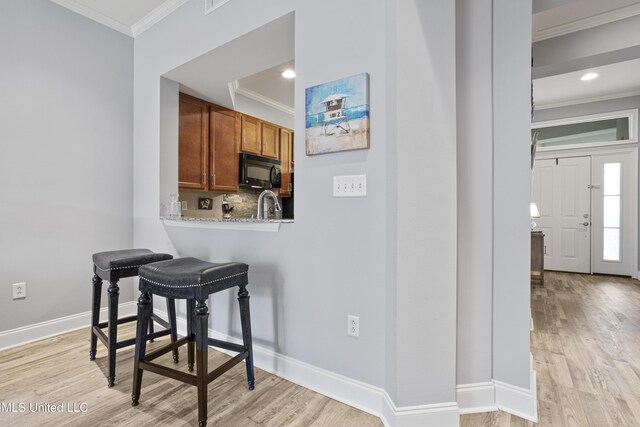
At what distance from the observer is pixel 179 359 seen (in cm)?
215

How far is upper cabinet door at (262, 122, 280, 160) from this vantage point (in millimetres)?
4454

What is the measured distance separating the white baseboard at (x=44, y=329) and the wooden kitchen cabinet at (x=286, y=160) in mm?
2829

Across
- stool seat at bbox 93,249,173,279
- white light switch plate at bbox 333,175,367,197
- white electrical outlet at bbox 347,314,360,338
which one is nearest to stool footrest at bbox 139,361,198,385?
stool seat at bbox 93,249,173,279

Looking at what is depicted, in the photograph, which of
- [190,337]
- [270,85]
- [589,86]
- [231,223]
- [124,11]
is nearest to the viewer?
[190,337]

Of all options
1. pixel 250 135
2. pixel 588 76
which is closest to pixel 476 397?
pixel 250 135

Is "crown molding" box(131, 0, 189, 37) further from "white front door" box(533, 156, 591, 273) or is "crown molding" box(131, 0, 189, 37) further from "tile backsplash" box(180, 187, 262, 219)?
"white front door" box(533, 156, 591, 273)

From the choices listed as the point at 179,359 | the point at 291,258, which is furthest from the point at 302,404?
the point at 179,359

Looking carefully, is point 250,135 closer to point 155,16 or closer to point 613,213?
point 155,16

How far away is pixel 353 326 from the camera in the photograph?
167 cm

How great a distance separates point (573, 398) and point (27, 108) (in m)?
4.12

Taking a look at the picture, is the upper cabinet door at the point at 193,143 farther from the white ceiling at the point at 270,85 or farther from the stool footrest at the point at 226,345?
the stool footrest at the point at 226,345

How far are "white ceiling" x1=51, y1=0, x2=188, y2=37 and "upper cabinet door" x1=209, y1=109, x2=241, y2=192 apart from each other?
3.36 ft

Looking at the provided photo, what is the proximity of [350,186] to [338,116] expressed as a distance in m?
0.38

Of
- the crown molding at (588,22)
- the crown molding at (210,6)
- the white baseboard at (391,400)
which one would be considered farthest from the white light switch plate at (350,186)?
the crown molding at (588,22)
